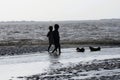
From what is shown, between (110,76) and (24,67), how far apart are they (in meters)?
6.24

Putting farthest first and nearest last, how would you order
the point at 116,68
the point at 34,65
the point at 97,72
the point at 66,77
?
1. the point at 34,65
2. the point at 116,68
3. the point at 97,72
4. the point at 66,77

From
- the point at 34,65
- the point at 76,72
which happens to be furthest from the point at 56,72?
the point at 34,65

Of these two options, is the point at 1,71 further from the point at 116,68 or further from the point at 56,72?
the point at 116,68

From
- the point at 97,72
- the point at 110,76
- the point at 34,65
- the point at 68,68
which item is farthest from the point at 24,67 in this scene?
the point at 110,76

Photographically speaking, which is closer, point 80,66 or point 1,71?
point 1,71

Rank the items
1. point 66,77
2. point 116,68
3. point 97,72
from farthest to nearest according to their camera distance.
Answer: point 116,68 < point 97,72 < point 66,77

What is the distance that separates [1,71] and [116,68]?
6.17 meters

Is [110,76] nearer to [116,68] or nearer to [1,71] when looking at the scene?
[116,68]

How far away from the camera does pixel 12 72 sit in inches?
832

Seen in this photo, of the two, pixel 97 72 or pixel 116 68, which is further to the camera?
pixel 116 68

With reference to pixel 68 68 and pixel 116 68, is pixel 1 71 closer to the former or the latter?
pixel 68 68

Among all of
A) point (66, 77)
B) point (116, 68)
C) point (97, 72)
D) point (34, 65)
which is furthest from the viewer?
point (34, 65)

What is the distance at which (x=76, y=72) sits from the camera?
2062 cm

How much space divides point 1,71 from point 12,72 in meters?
0.88
